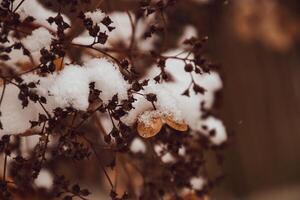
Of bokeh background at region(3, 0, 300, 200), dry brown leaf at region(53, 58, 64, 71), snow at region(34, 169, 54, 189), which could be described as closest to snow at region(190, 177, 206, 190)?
snow at region(34, 169, 54, 189)

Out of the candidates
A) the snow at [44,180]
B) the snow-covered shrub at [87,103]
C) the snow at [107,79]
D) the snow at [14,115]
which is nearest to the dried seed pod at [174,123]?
the snow-covered shrub at [87,103]

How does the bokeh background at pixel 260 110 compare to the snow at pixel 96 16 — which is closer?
the snow at pixel 96 16

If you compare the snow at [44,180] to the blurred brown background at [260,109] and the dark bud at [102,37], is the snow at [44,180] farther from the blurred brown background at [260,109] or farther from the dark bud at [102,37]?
the blurred brown background at [260,109]

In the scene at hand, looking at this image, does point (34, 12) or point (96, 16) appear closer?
point (96, 16)

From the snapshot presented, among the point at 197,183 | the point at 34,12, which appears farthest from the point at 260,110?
the point at 34,12

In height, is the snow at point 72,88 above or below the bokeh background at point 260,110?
below

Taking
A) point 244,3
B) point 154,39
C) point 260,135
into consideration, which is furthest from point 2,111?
point 260,135

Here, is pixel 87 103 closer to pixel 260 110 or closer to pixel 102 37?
pixel 102 37
